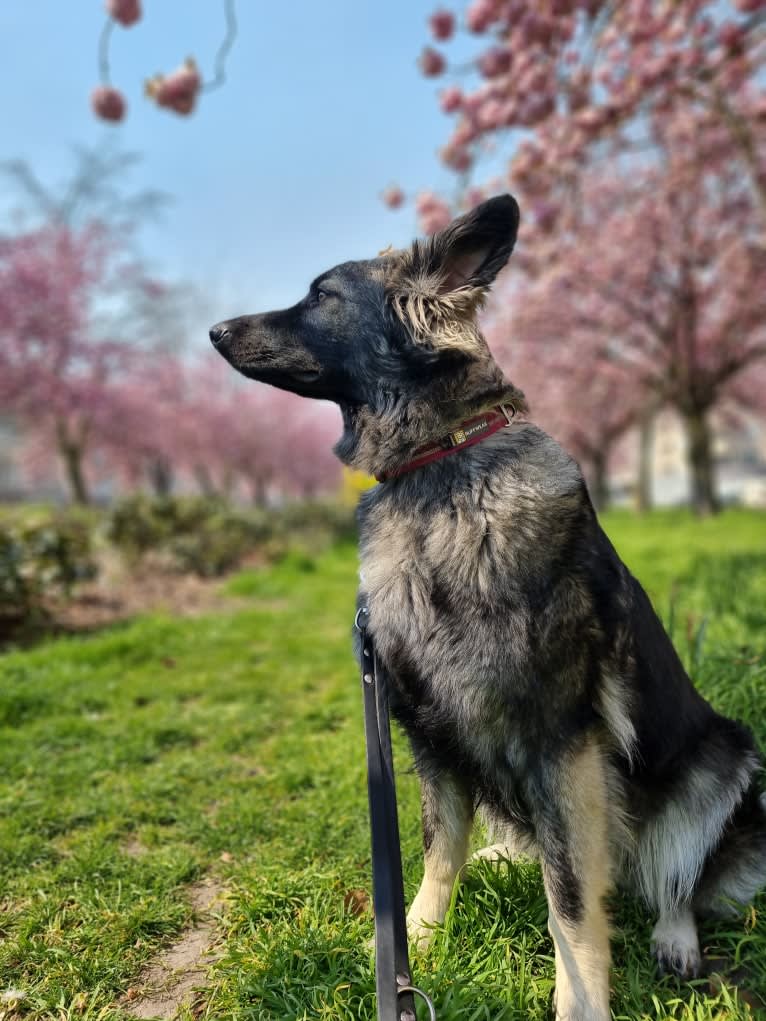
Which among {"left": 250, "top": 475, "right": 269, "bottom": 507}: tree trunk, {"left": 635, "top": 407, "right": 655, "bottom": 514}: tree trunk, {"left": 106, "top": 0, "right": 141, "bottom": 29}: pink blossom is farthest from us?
{"left": 250, "top": 475, "right": 269, "bottom": 507}: tree trunk

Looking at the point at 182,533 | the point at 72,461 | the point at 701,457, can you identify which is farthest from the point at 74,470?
the point at 701,457

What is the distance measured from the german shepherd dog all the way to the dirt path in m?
0.67

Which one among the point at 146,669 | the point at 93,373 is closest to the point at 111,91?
the point at 146,669

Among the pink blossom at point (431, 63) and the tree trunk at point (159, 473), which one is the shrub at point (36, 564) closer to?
the pink blossom at point (431, 63)

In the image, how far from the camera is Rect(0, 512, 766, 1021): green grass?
5.75ft

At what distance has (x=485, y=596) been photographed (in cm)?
170

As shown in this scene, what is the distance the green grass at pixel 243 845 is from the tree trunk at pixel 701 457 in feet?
45.6

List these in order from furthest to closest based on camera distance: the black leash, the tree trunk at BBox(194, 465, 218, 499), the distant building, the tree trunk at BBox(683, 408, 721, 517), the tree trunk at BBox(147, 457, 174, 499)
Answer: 1. the distant building
2. the tree trunk at BBox(194, 465, 218, 499)
3. the tree trunk at BBox(147, 457, 174, 499)
4. the tree trunk at BBox(683, 408, 721, 517)
5. the black leash

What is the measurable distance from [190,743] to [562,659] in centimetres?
275

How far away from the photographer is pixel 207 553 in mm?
9945

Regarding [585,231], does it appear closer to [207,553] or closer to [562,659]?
[207,553]

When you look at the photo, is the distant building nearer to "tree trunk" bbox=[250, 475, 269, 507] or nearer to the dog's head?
"tree trunk" bbox=[250, 475, 269, 507]

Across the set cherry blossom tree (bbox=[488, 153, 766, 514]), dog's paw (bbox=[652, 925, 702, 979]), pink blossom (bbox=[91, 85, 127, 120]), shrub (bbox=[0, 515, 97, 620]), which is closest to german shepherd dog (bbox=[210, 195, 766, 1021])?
dog's paw (bbox=[652, 925, 702, 979])

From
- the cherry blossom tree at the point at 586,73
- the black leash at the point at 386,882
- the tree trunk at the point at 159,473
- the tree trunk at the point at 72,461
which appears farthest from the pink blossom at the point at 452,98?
the tree trunk at the point at 159,473
